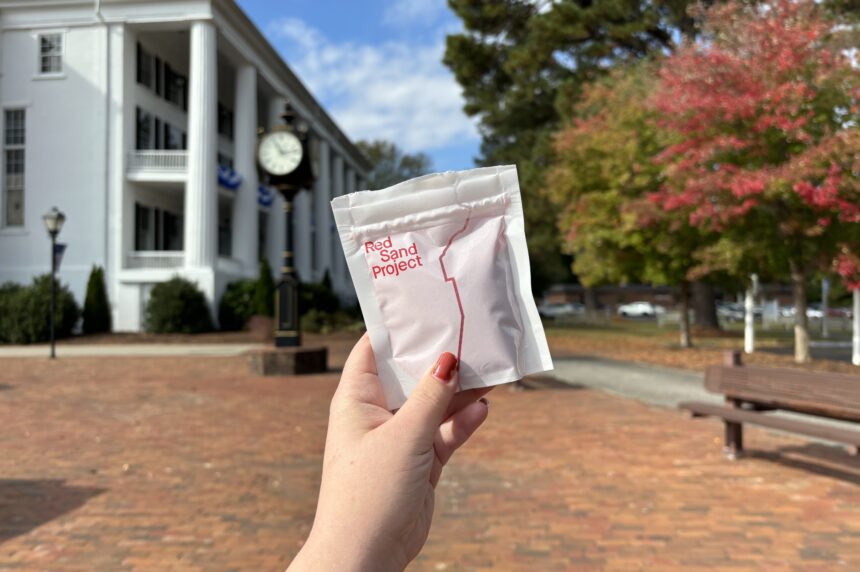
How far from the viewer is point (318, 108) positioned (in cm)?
3831

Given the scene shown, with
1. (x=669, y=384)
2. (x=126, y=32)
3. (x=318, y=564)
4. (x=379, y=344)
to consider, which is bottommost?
(x=669, y=384)

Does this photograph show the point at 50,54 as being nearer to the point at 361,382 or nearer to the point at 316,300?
the point at 316,300

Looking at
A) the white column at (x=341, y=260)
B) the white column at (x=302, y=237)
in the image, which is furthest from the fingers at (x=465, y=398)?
the white column at (x=341, y=260)

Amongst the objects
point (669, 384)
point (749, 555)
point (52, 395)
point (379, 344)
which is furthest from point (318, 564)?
point (669, 384)

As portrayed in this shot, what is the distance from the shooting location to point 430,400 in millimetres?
1249

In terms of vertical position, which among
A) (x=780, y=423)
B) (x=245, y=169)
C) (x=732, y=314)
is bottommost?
(x=732, y=314)

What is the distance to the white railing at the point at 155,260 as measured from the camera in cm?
2436

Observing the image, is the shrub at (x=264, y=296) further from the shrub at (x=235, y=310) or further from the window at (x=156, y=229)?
the window at (x=156, y=229)

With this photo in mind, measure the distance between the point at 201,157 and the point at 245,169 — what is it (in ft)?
12.1

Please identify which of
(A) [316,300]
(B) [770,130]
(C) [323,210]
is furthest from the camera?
Result: (C) [323,210]

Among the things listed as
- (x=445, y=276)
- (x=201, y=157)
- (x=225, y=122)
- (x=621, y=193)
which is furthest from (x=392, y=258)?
(x=225, y=122)

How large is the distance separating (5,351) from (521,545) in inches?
731

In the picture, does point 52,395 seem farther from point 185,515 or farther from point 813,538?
point 813,538

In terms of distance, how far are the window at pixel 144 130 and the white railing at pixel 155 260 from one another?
4331mm
